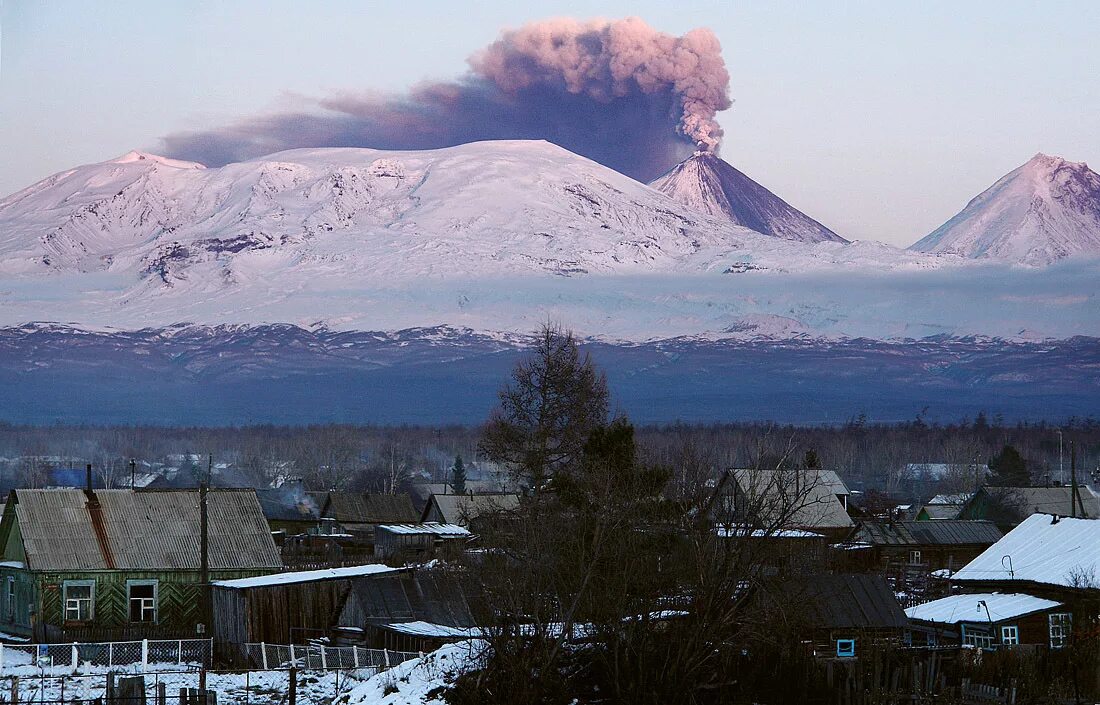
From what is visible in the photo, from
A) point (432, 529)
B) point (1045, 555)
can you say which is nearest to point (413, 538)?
point (432, 529)

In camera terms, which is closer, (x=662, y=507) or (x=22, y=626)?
(x=662, y=507)

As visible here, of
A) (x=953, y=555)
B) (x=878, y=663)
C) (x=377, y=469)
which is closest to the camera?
(x=878, y=663)

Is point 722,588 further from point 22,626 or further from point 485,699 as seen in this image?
point 22,626

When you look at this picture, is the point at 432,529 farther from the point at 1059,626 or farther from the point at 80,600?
the point at 1059,626

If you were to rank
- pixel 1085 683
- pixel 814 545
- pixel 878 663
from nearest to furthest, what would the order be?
pixel 878 663
pixel 1085 683
pixel 814 545

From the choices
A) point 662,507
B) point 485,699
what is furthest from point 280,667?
point 485,699

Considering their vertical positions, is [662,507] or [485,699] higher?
[662,507]

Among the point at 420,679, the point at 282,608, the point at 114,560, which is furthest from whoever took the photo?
the point at 114,560
